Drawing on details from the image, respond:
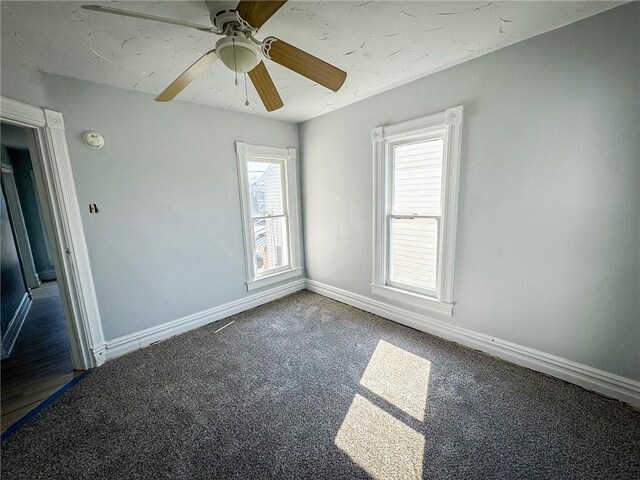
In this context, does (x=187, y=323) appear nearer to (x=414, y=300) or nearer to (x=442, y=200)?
(x=414, y=300)

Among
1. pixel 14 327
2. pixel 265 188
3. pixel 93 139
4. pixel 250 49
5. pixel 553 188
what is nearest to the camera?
pixel 250 49

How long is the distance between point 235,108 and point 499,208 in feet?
9.17

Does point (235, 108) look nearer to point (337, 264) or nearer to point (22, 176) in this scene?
point (337, 264)

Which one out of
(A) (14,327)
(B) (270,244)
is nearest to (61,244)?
(A) (14,327)

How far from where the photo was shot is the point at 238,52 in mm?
1334

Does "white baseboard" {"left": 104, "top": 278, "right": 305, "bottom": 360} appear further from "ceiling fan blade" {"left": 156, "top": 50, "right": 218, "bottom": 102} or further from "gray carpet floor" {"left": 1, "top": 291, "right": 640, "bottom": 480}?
"ceiling fan blade" {"left": 156, "top": 50, "right": 218, "bottom": 102}

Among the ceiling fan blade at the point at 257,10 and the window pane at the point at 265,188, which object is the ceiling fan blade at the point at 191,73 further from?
the window pane at the point at 265,188

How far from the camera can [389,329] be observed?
2.70 metres

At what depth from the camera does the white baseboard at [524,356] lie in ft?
5.51

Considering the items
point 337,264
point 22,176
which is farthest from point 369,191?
point 22,176

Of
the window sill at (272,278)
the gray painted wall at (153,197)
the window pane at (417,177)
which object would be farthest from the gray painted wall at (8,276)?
the window pane at (417,177)

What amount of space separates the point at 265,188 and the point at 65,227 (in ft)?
6.56

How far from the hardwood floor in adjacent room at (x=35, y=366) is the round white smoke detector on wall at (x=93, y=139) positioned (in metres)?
1.92

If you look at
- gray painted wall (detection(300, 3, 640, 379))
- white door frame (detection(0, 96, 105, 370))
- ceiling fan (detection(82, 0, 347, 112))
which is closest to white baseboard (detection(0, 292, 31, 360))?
white door frame (detection(0, 96, 105, 370))
